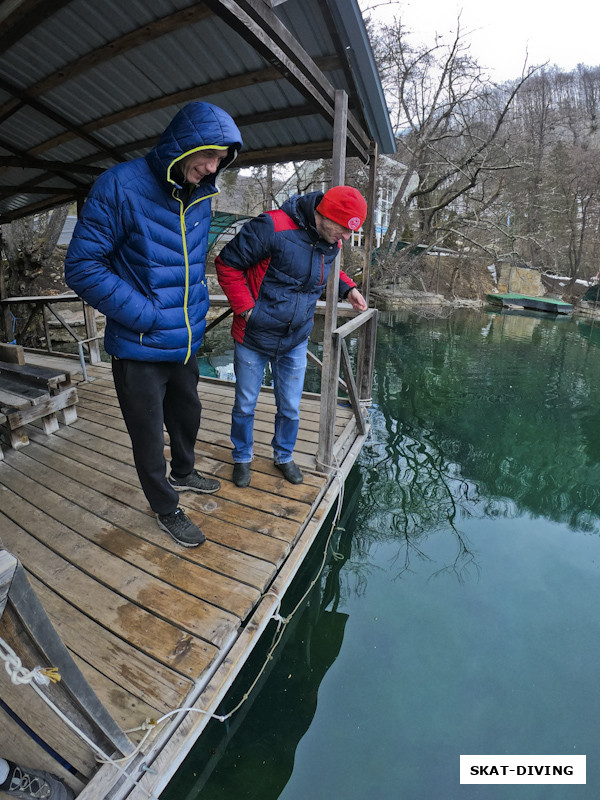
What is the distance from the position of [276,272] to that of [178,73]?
1.60 metres

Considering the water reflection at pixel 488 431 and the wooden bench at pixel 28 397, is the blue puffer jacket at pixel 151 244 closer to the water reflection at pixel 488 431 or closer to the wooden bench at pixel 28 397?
the wooden bench at pixel 28 397

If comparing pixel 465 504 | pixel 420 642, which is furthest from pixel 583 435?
pixel 420 642

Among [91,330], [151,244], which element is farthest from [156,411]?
[91,330]

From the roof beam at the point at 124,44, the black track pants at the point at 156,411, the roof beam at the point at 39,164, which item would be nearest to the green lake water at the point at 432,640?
the black track pants at the point at 156,411

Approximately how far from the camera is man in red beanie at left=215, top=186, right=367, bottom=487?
2.16 meters

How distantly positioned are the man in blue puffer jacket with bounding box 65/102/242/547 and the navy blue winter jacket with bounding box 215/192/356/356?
0.30m

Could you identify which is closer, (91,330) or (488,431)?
(91,330)

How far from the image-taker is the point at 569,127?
85.3ft

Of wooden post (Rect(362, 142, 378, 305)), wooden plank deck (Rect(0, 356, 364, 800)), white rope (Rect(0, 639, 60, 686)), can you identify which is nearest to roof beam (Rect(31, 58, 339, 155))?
wooden post (Rect(362, 142, 378, 305))

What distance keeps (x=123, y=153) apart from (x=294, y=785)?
4.65m

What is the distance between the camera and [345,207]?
6.75ft

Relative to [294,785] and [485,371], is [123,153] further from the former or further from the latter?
[485,371]

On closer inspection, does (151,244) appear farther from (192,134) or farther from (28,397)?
(28,397)

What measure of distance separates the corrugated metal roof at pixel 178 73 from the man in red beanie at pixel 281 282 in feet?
2.22
